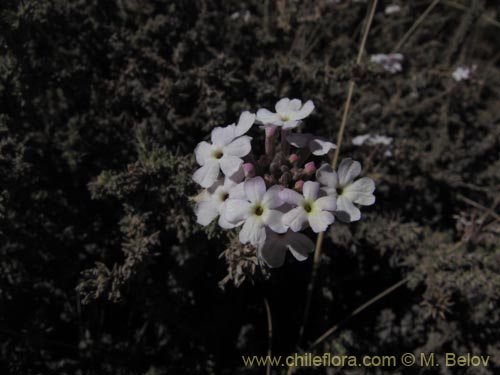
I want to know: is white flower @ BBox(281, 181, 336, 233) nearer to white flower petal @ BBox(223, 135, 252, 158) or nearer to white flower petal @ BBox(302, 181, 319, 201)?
white flower petal @ BBox(302, 181, 319, 201)

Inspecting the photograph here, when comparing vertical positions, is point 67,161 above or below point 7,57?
below

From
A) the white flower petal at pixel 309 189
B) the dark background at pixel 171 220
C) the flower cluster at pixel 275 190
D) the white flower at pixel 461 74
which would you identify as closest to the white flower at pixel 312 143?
the flower cluster at pixel 275 190

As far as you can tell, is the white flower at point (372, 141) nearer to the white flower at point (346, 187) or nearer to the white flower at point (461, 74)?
the white flower at point (461, 74)

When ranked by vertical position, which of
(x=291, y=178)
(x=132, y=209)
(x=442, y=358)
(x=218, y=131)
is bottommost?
(x=442, y=358)

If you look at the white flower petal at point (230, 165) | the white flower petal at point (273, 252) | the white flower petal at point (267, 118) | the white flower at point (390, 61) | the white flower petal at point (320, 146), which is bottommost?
the white flower at point (390, 61)

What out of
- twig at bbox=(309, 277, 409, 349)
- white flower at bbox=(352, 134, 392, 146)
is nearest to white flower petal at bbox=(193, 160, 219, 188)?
twig at bbox=(309, 277, 409, 349)

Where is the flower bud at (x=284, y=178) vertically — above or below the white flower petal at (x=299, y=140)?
below

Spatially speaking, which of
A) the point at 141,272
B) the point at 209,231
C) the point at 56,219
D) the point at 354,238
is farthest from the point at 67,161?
the point at 354,238

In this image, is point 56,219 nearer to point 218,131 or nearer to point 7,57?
point 7,57
